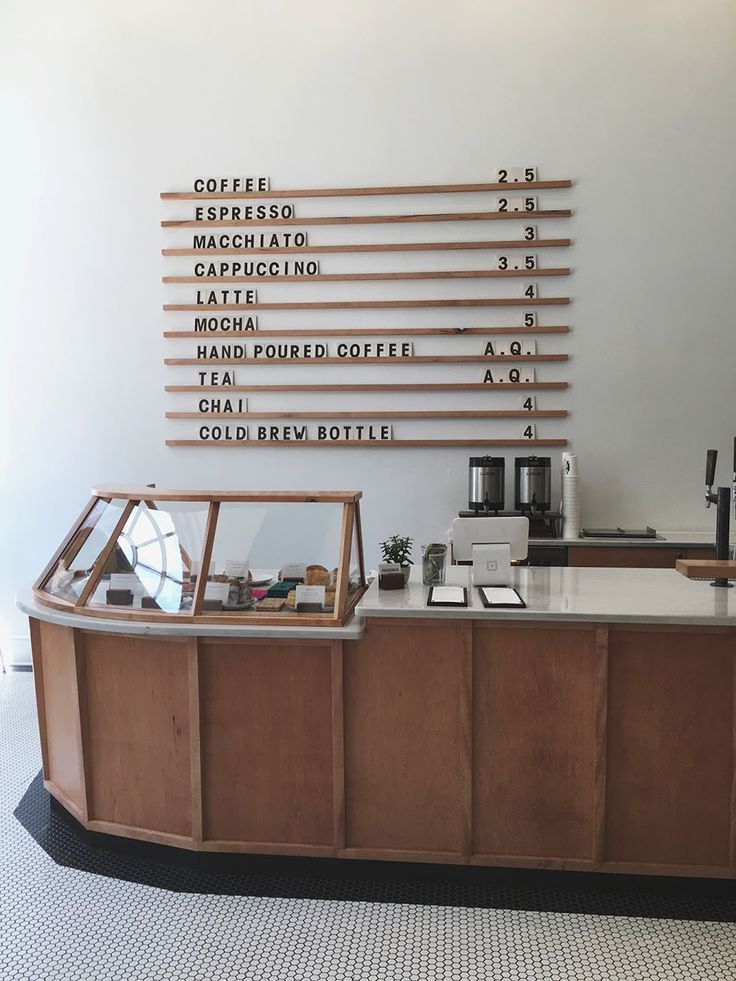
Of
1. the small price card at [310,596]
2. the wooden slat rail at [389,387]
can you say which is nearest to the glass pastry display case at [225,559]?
the small price card at [310,596]

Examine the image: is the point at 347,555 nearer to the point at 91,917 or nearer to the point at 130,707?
the point at 130,707

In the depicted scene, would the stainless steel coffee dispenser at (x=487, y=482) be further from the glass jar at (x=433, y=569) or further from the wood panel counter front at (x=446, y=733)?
the wood panel counter front at (x=446, y=733)

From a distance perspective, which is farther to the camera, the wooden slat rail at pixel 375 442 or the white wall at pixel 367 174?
the wooden slat rail at pixel 375 442

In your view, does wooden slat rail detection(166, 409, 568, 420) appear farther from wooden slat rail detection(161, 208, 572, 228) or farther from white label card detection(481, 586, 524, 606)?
white label card detection(481, 586, 524, 606)

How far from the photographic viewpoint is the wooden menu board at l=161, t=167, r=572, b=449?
487cm

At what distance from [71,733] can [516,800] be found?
1704mm

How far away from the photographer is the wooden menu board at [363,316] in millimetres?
4867

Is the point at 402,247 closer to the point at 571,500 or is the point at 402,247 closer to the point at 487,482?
the point at 487,482

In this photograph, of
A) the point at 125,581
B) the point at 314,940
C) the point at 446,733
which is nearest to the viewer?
the point at 314,940

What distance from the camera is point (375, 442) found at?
5.01 m

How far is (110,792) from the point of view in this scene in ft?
9.70

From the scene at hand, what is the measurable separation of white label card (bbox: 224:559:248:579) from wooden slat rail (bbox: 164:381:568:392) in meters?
2.33

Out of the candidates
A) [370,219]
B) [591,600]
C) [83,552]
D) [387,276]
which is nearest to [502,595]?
[591,600]

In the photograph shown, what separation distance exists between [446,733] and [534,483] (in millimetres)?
2200
